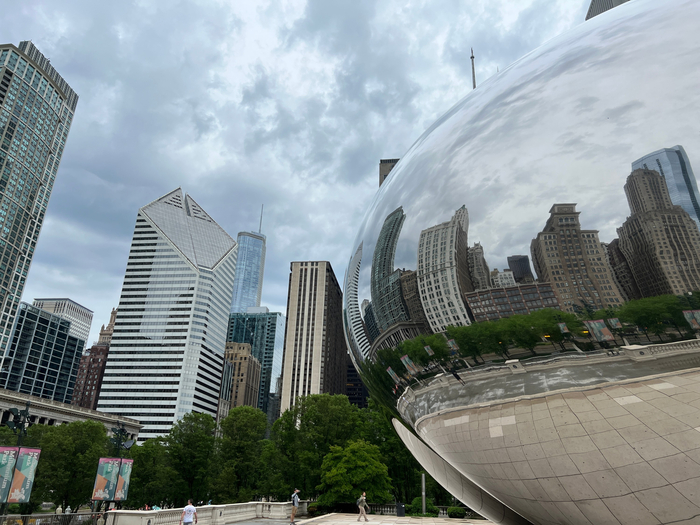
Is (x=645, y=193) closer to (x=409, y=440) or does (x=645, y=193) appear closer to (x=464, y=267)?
(x=464, y=267)

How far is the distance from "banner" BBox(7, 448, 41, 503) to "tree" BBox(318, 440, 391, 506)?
752 inches

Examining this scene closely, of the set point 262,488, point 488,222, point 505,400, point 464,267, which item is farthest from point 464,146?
point 262,488

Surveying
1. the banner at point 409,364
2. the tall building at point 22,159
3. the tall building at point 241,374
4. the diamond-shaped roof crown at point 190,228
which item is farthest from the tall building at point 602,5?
the tall building at point 241,374

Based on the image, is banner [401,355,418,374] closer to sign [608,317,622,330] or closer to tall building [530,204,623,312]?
tall building [530,204,623,312]

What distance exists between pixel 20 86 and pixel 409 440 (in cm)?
17368

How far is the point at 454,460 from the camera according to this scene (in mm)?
3256

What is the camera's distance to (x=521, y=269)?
A: 2654 millimetres

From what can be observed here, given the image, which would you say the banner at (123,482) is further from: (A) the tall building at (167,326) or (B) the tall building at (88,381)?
(B) the tall building at (88,381)

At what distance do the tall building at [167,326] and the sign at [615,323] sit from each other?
132130mm

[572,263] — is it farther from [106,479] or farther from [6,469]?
[106,479]

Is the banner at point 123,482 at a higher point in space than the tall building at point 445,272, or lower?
lower

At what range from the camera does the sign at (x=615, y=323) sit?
2.39 metres

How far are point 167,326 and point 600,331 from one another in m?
149

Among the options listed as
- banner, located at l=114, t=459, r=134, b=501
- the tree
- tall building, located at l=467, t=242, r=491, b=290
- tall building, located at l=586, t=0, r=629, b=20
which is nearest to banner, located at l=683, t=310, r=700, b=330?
tall building, located at l=467, t=242, r=491, b=290
